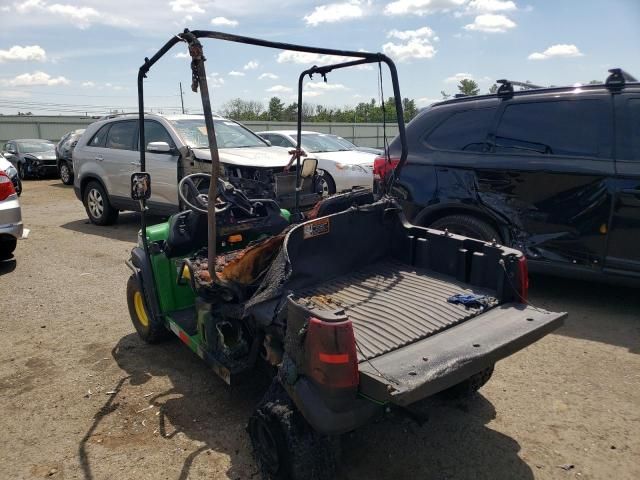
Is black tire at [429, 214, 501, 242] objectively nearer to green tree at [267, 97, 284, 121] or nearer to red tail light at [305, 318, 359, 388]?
red tail light at [305, 318, 359, 388]

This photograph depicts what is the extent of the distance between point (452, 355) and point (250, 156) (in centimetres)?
547

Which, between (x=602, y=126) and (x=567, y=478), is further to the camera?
(x=602, y=126)

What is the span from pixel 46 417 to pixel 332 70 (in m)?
2.98

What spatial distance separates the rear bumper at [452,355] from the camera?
2.14 m

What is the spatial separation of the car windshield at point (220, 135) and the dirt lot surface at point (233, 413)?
3.47 meters

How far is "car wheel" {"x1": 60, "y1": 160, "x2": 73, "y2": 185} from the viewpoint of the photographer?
15995mm

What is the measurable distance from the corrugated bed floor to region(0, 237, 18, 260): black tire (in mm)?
5233

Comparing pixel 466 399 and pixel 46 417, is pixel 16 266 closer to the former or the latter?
pixel 46 417

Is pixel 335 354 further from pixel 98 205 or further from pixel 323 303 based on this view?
pixel 98 205

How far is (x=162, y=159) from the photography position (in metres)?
7.86

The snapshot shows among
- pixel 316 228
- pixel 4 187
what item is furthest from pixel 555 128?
pixel 4 187

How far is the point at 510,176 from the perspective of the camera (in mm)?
4789

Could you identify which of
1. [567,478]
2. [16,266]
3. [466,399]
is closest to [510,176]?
[466,399]

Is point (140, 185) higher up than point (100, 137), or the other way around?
point (100, 137)
